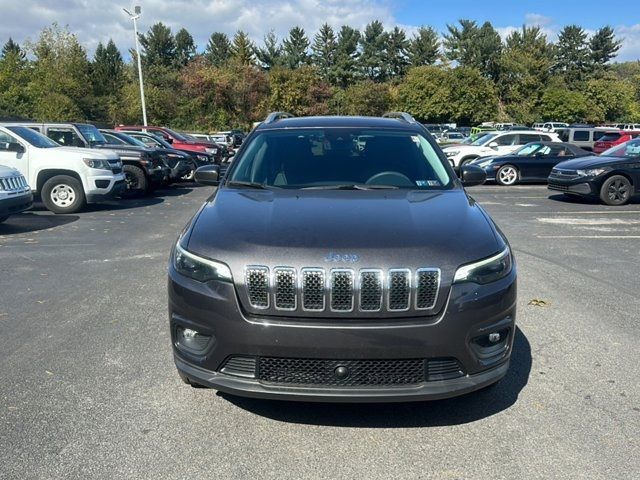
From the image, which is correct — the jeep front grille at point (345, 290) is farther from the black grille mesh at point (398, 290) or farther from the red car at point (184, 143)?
the red car at point (184, 143)

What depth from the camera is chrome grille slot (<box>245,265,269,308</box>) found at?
298 centimetres

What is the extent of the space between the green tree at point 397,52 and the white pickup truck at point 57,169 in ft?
241

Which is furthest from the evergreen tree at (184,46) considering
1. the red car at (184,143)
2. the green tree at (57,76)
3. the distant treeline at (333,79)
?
the red car at (184,143)

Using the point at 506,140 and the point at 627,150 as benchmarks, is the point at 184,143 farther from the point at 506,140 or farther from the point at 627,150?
the point at 627,150

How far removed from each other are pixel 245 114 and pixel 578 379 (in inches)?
2051

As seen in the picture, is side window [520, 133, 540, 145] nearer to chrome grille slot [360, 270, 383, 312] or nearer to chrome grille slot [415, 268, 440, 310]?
chrome grille slot [415, 268, 440, 310]

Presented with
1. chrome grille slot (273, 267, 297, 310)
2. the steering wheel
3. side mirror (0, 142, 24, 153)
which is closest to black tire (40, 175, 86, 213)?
side mirror (0, 142, 24, 153)

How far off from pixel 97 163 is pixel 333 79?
69.0 metres

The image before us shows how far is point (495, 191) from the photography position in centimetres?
1661

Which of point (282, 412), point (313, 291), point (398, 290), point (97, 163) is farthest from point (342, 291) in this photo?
point (97, 163)

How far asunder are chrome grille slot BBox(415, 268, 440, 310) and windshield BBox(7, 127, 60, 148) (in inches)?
438

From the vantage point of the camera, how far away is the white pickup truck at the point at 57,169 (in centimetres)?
1177

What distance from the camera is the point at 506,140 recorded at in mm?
21438

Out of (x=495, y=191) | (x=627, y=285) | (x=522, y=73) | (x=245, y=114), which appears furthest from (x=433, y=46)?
(x=627, y=285)
